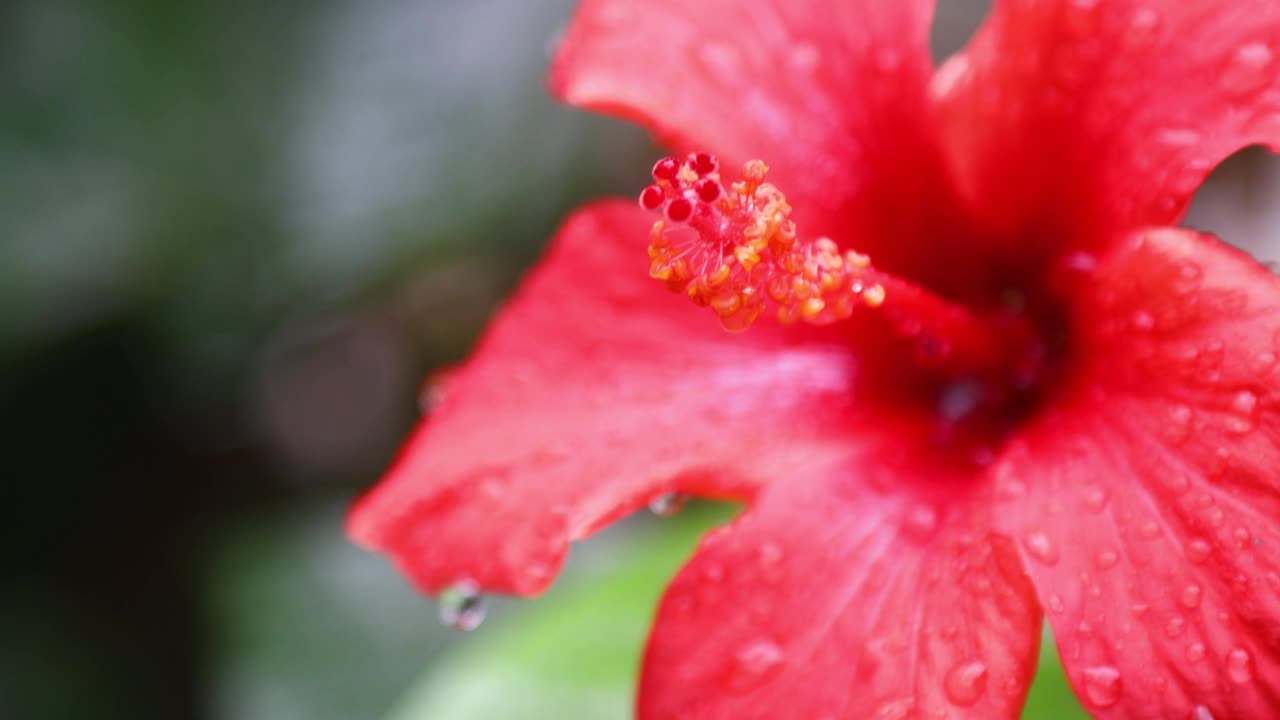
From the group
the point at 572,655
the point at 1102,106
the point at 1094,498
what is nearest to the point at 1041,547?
the point at 1094,498

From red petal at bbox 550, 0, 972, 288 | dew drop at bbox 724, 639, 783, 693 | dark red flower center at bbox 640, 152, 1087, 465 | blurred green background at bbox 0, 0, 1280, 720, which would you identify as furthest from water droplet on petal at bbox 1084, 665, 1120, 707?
blurred green background at bbox 0, 0, 1280, 720

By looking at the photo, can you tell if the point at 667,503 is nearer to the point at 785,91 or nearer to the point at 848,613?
the point at 848,613

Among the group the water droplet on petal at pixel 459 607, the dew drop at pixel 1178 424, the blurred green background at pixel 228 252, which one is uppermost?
the dew drop at pixel 1178 424

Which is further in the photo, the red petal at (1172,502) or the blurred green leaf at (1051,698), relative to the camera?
the blurred green leaf at (1051,698)

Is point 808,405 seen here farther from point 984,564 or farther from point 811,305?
point 984,564

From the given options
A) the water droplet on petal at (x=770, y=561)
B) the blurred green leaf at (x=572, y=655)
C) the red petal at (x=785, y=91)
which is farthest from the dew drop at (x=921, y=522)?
the blurred green leaf at (x=572, y=655)

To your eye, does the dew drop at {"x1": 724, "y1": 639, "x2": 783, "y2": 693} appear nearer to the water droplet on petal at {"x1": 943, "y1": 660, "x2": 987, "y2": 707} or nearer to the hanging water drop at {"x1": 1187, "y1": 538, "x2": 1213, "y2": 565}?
the water droplet on petal at {"x1": 943, "y1": 660, "x2": 987, "y2": 707}

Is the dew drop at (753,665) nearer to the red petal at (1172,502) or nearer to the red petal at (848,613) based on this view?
the red petal at (848,613)
